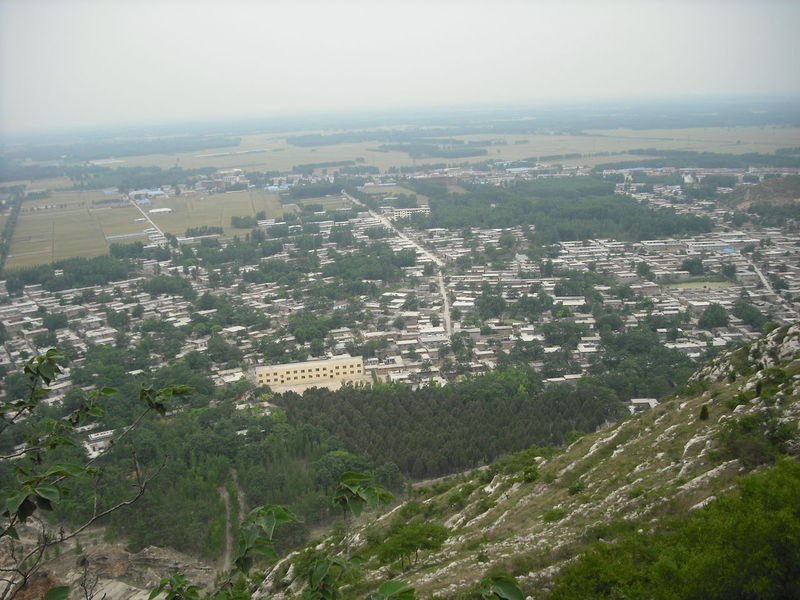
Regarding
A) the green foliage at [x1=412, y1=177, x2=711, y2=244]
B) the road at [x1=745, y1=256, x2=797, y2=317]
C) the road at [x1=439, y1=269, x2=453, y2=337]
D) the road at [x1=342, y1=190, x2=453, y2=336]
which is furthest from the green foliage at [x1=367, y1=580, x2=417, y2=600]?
the green foliage at [x1=412, y1=177, x2=711, y2=244]

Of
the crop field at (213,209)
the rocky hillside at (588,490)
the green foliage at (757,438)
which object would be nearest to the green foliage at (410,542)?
the rocky hillside at (588,490)

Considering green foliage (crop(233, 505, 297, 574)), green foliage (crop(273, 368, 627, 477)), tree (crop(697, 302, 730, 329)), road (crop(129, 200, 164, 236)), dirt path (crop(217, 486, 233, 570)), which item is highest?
green foliage (crop(233, 505, 297, 574))

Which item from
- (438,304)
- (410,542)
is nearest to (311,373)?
(438,304)

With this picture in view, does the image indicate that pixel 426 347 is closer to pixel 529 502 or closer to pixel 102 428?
pixel 102 428

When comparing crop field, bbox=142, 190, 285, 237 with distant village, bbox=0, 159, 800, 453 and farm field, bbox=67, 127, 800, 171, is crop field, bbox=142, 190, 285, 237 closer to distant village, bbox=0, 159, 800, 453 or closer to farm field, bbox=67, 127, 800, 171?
distant village, bbox=0, 159, 800, 453

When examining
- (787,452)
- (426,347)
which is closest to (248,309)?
(426,347)

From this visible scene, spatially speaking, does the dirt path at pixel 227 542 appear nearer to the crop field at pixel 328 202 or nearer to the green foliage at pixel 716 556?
the green foliage at pixel 716 556
